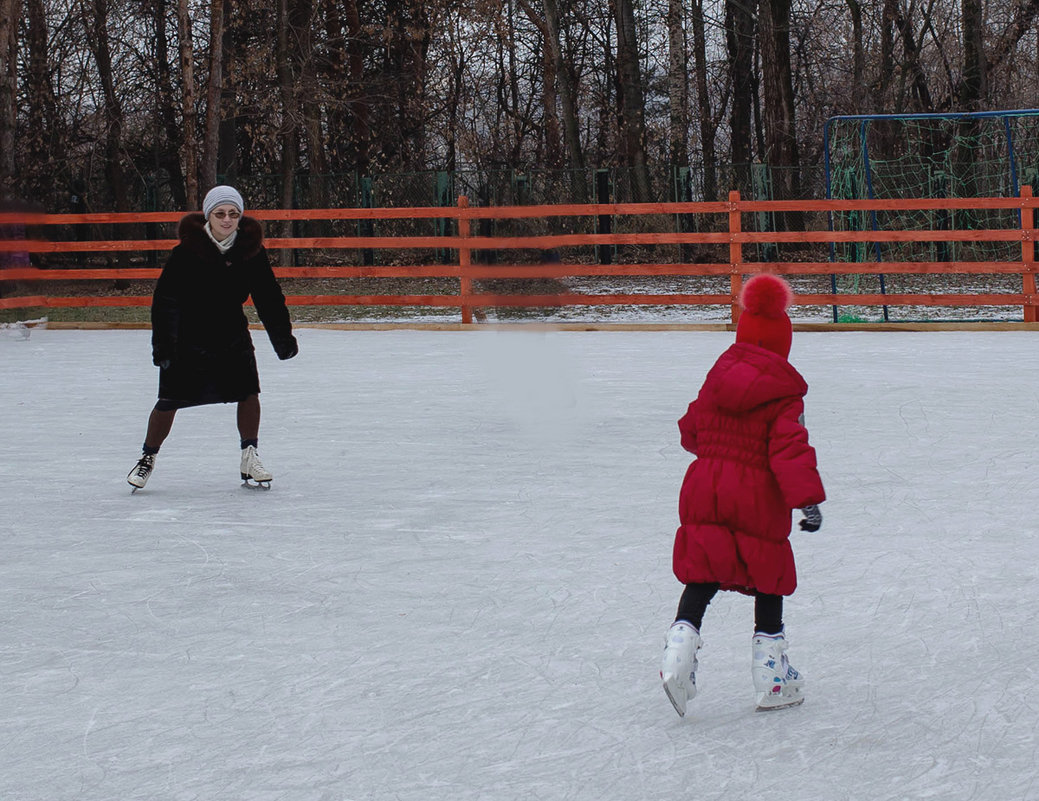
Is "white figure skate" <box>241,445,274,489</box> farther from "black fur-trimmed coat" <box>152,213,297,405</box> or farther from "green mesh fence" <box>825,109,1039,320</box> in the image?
"green mesh fence" <box>825,109,1039,320</box>

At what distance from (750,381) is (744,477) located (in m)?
0.21

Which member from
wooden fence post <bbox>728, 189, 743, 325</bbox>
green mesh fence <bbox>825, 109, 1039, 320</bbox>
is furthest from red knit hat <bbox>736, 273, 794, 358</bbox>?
green mesh fence <bbox>825, 109, 1039, 320</bbox>

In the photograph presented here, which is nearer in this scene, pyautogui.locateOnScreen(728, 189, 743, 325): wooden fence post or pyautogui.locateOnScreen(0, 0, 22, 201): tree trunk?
pyautogui.locateOnScreen(728, 189, 743, 325): wooden fence post

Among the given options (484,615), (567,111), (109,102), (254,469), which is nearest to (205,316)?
(254,469)

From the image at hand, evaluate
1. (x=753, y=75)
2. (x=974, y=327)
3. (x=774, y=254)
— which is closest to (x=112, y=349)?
(x=974, y=327)

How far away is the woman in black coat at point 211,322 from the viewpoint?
19.7 ft

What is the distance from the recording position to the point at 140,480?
6.05 m

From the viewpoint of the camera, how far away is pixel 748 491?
317 centimetres

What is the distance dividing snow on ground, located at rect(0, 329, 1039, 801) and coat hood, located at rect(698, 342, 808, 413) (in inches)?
27.8

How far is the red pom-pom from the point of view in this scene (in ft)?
10.7

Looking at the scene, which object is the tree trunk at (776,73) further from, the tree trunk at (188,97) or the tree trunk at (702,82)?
the tree trunk at (188,97)

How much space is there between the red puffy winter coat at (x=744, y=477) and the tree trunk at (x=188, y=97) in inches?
617

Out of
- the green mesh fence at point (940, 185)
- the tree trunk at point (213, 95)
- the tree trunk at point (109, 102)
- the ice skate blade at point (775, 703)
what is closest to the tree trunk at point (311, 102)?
the tree trunk at point (213, 95)

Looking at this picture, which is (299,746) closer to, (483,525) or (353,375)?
(483,525)
